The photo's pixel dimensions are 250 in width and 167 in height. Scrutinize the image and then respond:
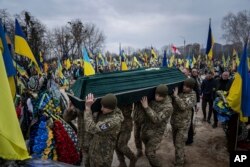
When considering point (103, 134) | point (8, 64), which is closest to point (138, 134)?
point (103, 134)

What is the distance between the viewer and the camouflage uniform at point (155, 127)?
5.04m

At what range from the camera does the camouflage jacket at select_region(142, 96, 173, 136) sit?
4.85 meters

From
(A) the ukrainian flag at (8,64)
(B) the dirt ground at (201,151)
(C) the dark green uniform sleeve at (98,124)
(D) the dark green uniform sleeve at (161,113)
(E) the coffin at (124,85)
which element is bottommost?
(B) the dirt ground at (201,151)

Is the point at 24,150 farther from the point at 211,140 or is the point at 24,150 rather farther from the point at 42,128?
the point at 211,140

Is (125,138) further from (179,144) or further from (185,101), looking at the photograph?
(185,101)

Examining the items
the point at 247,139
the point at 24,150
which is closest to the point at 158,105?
the point at 247,139

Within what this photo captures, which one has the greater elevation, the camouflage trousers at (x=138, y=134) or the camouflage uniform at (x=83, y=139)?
the camouflage uniform at (x=83, y=139)

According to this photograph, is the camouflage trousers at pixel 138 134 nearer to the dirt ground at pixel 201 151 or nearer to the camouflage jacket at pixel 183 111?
the dirt ground at pixel 201 151

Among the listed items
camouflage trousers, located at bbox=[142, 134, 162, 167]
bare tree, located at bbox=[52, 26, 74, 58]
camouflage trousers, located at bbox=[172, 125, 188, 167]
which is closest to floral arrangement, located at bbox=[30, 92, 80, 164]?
camouflage trousers, located at bbox=[142, 134, 162, 167]

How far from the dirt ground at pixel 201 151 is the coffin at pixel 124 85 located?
1.76 meters

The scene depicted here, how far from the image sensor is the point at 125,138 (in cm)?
534

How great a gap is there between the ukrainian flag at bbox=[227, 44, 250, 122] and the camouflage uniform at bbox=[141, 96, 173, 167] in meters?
1.35

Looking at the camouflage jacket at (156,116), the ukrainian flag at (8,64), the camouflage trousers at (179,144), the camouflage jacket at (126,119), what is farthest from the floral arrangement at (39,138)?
the camouflage trousers at (179,144)

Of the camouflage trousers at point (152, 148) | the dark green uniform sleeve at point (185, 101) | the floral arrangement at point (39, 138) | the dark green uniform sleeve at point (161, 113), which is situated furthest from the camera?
the dark green uniform sleeve at point (185, 101)
